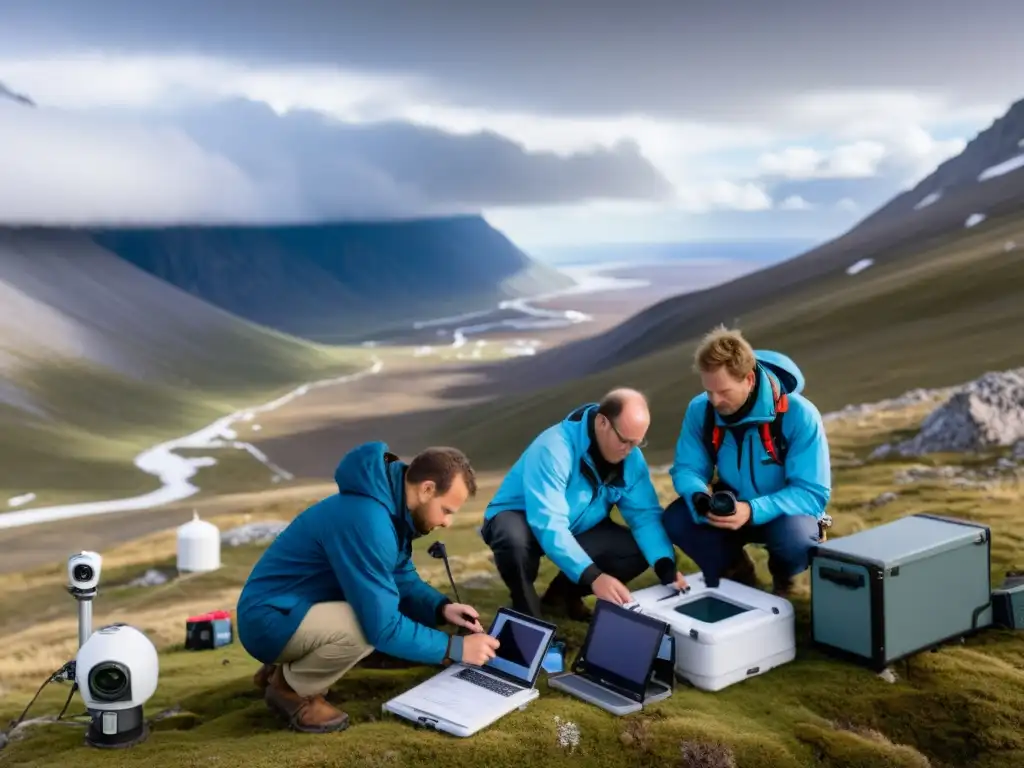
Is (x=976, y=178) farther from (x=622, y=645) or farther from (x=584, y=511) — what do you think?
(x=622, y=645)

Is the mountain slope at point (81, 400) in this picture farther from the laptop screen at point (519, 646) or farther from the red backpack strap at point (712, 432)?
the laptop screen at point (519, 646)

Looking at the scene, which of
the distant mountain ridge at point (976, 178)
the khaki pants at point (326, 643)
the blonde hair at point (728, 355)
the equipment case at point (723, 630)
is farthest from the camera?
the distant mountain ridge at point (976, 178)

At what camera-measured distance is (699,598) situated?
1021 centimetres

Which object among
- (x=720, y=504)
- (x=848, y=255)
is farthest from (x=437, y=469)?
(x=848, y=255)

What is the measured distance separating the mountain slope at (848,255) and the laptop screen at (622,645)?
9628 centimetres

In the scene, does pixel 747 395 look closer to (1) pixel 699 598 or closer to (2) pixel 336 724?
(1) pixel 699 598

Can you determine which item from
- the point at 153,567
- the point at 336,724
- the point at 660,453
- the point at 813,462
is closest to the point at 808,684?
the point at 813,462

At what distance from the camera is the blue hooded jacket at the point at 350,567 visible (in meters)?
8.16

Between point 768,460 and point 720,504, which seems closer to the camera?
point 720,504

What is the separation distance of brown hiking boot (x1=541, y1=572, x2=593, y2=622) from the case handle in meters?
2.77

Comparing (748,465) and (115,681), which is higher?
(748,465)

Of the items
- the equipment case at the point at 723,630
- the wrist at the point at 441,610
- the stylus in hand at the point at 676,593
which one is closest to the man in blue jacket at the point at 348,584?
the wrist at the point at 441,610

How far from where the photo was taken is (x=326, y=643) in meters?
8.43

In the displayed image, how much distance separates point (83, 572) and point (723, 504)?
6.42 metres
